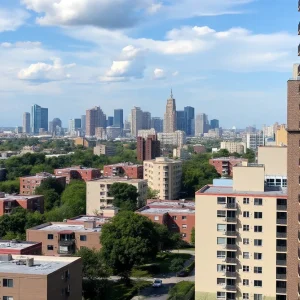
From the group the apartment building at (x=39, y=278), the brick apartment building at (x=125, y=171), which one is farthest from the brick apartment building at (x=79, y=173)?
the apartment building at (x=39, y=278)

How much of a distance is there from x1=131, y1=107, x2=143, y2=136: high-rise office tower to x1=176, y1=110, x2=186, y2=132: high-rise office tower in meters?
12.2

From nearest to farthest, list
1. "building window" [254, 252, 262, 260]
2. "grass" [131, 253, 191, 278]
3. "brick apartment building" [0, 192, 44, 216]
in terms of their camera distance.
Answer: "building window" [254, 252, 262, 260] → "grass" [131, 253, 191, 278] → "brick apartment building" [0, 192, 44, 216]

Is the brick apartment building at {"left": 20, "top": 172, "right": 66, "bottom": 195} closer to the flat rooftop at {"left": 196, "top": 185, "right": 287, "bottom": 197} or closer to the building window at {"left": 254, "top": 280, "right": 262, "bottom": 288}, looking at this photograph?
the flat rooftop at {"left": 196, "top": 185, "right": 287, "bottom": 197}

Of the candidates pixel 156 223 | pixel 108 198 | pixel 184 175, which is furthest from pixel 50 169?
pixel 156 223

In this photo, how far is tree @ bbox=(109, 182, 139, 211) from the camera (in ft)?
113

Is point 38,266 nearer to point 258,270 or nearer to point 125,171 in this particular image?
point 258,270

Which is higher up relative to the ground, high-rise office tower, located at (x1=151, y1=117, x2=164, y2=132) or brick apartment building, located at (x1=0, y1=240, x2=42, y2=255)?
high-rise office tower, located at (x1=151, y1=117, x2=164, y2=132)

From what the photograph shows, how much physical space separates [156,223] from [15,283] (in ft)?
46.8

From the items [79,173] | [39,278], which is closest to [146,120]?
[79,173]

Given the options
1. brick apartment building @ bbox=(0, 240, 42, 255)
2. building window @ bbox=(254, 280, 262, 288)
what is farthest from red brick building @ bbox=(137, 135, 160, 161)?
building window @ bbox=(254, 280, 262, 288)

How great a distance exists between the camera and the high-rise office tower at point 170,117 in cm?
15193

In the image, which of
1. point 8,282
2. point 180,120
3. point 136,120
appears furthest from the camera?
point 136,120

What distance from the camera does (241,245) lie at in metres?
17.1

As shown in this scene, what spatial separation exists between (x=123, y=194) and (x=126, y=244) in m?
12.5
